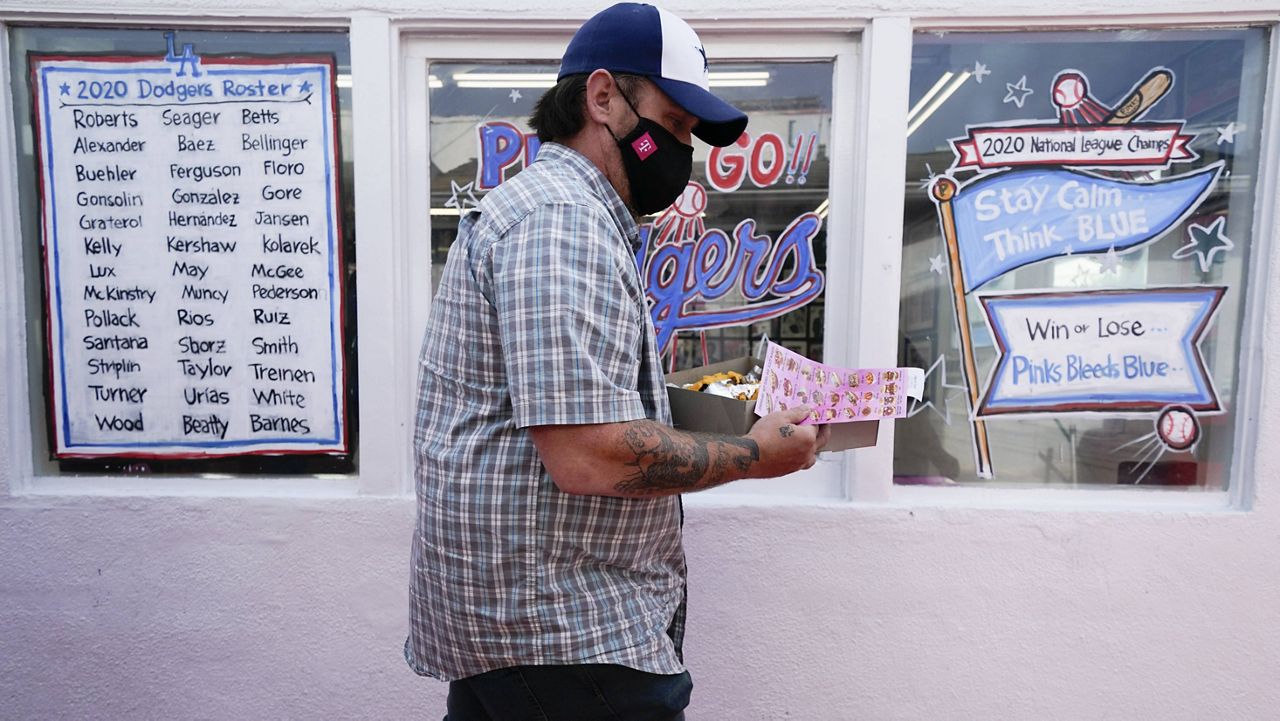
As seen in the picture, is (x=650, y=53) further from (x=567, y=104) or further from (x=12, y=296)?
(x=12, y=296)

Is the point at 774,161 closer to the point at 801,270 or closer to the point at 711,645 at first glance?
the point at 801,270

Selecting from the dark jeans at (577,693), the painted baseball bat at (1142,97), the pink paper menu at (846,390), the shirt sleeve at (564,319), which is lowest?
the dark jeans at (577,693)

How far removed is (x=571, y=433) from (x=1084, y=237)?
2375 millimetres

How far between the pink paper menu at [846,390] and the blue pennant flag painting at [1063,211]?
1.41 m

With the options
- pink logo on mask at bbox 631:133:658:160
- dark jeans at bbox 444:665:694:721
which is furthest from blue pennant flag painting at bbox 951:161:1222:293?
dark jeans at bbox 444:665:694:721

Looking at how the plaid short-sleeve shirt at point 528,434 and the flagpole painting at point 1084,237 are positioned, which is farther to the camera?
the flagpole painting at point 1084,237

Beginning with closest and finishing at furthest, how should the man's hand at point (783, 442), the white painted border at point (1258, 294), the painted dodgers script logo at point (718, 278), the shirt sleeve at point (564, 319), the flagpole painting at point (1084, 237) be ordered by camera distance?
the shirt sleeve at point (564, 319) < the man's hand at point (783, 442) < the white painted border at point (1258, 294) < the flagpole painting at point (1084, 237) < the painted dodgers script logo at point (718, 278)

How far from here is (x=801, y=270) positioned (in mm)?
2713

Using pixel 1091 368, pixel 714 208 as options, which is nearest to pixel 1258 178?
pixel 1091 368

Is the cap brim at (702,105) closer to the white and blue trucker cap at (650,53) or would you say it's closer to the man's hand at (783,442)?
the white and blue trucker cap at (650,53)

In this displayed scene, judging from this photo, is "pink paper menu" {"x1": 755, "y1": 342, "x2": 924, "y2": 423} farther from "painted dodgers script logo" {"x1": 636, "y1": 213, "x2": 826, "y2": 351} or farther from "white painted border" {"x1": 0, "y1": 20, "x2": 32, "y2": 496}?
"white painted border" {"x1": 0, "y1": 20, "x2": 32, "y2": 496}

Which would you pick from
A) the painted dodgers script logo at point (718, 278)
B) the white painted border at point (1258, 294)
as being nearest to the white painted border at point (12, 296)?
the painted dodgers script logo at point (718, 278)

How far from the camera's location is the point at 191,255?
2.70 metres

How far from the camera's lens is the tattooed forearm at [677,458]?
1.27 m
